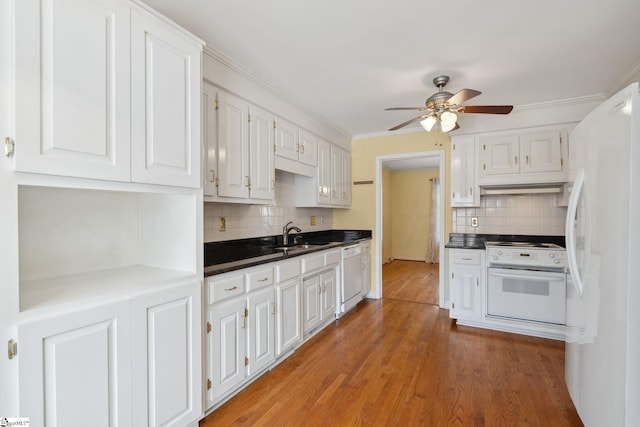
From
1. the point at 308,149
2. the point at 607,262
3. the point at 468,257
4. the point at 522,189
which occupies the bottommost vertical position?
the point at 468,257

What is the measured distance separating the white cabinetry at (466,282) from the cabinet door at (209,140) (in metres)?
2.70

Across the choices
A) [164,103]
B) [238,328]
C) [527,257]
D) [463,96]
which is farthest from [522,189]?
[164,103]

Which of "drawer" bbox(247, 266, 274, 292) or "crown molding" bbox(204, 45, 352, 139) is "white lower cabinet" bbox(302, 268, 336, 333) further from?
"crown molding" bbox(204, 45, 352, 139)

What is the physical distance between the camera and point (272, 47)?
2252 mm

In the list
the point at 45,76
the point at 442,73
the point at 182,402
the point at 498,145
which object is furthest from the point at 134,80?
the point at 498,145

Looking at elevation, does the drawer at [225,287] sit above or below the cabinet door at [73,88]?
below

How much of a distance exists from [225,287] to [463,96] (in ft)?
7.01

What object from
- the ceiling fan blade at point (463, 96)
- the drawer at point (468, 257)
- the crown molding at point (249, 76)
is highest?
the crown molding at point (249, 76)

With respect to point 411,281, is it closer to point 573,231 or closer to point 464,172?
point 464,172

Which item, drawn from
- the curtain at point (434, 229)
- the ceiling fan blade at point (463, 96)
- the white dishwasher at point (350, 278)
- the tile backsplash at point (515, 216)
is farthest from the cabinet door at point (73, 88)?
the curtain at point (434, 229)

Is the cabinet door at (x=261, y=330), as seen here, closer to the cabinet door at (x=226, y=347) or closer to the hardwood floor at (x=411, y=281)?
the cabinet door at (x=226, y=347)

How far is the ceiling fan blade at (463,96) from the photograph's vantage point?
219 centimetres

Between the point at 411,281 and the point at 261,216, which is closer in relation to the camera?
the point at 261,216

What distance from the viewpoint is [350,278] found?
3.88 m
